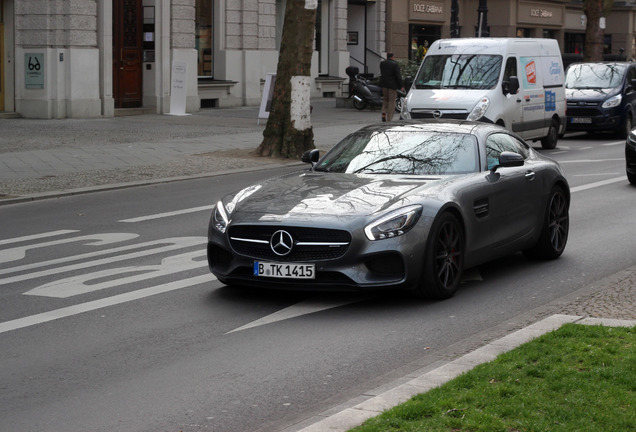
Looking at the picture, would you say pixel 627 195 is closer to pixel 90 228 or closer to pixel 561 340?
pixel 90 228

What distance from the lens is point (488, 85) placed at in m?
22.5

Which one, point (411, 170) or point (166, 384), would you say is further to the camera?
point (411, 170)

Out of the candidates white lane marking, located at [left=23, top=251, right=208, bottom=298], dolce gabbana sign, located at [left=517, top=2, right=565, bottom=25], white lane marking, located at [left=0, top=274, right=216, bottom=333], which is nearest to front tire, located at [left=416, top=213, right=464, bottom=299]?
white lane marking, located at [left=0, top=274, right=216, bottom=333]

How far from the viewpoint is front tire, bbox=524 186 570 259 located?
10.7 meters

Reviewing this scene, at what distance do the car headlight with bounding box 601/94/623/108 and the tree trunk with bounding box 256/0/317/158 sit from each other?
918cm

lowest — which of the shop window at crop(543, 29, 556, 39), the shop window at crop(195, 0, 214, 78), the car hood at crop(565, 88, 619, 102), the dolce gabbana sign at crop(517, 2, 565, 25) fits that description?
the car hood at crop(565, 88, 619, 102)

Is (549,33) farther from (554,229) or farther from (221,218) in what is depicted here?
(221,218)

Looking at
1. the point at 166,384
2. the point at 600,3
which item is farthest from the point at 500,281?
the point at 600,3

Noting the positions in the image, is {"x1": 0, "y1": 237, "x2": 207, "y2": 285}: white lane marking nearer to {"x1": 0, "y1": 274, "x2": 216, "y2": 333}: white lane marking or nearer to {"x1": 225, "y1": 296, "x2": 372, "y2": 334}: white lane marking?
{"x1": 0, "y1": 274, "x2": 216, "y2": 333}: white lane marking

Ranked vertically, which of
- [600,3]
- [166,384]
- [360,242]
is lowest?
[166,384]

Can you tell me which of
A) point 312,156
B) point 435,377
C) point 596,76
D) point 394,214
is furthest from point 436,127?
point 596,76

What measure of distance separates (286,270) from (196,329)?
0.87m

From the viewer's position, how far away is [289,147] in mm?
21828

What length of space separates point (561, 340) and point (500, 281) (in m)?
2.98
